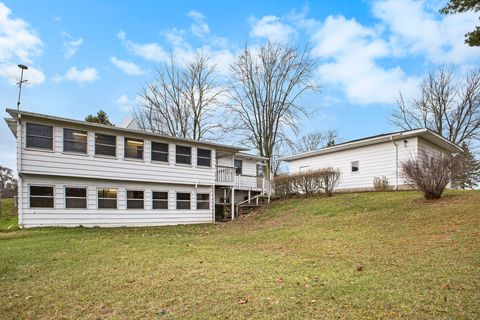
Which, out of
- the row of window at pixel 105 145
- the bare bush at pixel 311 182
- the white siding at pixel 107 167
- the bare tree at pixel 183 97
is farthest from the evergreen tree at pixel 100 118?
the bare bush at pixel 311 182

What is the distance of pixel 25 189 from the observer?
13641mm

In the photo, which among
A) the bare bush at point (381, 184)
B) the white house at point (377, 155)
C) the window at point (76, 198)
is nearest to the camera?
the window at point (76, 198)

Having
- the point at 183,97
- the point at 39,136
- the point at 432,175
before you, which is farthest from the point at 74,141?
the point at 183,97

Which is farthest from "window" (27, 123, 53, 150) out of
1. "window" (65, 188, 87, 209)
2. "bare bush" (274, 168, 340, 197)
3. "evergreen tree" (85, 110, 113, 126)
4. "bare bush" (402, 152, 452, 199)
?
"bare bush" (402, 152, 452, 199)

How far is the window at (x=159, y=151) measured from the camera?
17.6m

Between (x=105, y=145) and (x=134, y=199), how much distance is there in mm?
3131

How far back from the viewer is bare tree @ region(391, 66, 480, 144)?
2959 centimetres

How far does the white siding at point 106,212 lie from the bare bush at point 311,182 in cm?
537

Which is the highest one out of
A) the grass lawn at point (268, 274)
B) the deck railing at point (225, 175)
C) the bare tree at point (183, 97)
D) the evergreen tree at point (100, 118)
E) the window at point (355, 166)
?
the bare tree at point (183, 97)

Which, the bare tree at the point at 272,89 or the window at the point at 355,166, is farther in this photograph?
the bare tree at the point at 272,89

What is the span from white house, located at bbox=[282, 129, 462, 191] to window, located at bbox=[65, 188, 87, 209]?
1548 cm

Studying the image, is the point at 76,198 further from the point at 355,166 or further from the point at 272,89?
the point at 272,89

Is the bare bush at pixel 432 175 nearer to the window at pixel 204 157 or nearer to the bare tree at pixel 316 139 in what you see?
the window at pixel 204 157

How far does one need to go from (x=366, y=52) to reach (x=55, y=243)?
54.9 feet
